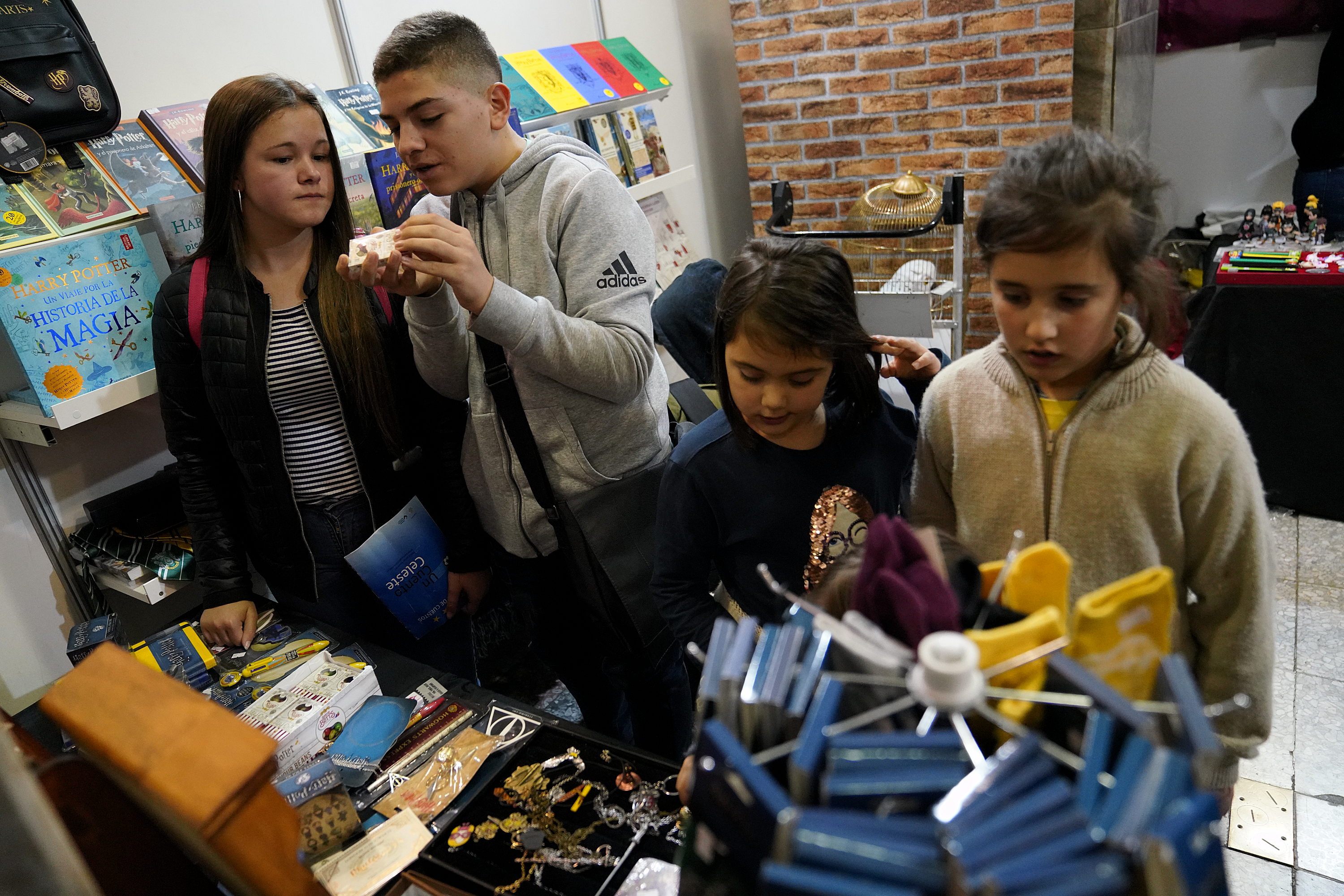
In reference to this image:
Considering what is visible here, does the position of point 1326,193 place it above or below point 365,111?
below

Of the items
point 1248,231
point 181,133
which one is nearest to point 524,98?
point 181,133

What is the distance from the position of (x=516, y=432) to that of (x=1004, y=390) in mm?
859

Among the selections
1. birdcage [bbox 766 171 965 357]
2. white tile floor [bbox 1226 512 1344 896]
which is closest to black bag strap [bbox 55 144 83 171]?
birdcage [bbox 766 171 965 357]

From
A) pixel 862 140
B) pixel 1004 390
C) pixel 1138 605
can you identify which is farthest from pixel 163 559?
pixel 862 140

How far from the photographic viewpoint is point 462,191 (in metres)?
1.56

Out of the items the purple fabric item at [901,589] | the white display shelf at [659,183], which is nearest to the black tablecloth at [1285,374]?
the white display shelf at [659,183]

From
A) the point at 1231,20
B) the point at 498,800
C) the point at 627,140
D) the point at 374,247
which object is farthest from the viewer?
the point at 1231,20

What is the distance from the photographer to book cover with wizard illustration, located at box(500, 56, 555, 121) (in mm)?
2471

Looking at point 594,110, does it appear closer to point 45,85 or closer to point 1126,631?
point 45,85

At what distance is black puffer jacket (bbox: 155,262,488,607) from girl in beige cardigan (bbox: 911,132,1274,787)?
1.13 meters

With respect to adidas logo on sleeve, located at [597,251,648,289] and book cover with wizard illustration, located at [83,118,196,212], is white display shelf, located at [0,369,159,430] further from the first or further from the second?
adidas logo on sleeve, located at [597,251,648,289]

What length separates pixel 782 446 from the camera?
4.13 ft

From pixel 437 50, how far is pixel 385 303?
1.67 feet

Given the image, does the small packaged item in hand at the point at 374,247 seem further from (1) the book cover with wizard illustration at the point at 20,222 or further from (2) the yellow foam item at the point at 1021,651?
(2) the yellow foam item at the point at 1021,651
